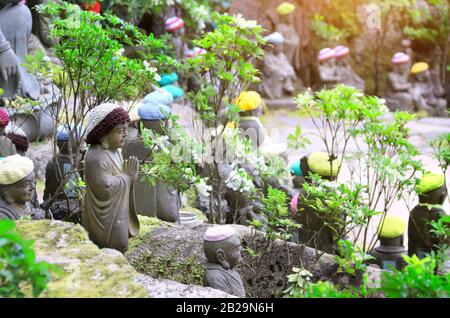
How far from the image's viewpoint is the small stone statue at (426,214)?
24.0 feet

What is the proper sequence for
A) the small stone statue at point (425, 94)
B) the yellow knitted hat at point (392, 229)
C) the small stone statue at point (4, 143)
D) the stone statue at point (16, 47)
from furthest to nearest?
the small stone statue at point (425, 94)
the stone statue at point (16, 47)
the yellow knitted hat at point (392, 229)
the small stone statue at point (4, 143)

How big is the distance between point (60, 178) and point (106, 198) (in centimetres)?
148

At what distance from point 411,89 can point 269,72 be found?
13.1 feet

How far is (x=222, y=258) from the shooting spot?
541 cm

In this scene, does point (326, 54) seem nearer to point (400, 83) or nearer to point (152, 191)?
point (400, 83)

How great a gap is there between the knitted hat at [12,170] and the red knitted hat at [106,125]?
0.52 m

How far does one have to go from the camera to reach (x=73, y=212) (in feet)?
21.2

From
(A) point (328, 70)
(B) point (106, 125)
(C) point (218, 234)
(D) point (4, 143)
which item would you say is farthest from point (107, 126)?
(A) point (328, 70)

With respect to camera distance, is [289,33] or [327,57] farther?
[289,33]

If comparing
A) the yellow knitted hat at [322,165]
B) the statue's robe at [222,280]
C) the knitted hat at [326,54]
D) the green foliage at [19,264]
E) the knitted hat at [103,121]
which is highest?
the knitted hat at [326,54]

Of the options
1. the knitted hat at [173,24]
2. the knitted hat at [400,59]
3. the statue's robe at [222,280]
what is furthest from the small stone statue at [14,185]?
the knitted hat at [400,59]

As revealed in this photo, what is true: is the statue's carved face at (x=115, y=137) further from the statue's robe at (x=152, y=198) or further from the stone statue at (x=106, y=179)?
the statue's robe at (x=152, y=198)

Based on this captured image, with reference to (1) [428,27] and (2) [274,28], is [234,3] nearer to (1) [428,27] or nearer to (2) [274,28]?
(2) [274,28]

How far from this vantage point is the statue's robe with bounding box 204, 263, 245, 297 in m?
5.34
